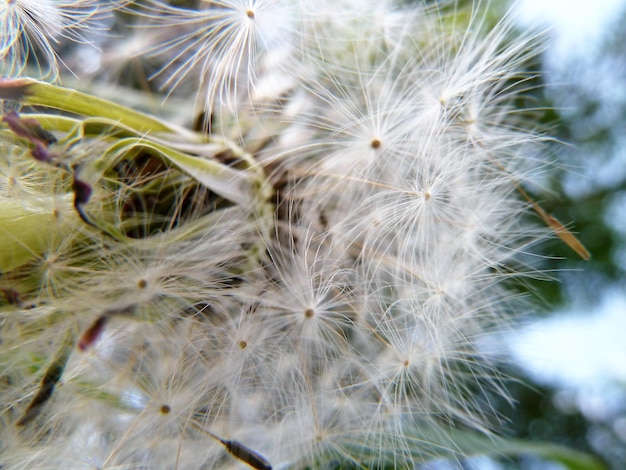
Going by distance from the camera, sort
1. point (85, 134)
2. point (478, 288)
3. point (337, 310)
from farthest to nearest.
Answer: point (478, 288)
point (337, 310)
point (85, 134)

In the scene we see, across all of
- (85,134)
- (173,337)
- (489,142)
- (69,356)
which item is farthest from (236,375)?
(489,142)

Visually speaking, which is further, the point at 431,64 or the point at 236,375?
the point at 431,64

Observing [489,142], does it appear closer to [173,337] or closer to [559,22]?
[559,22]

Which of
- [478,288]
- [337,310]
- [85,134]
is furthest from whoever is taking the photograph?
[478,288]

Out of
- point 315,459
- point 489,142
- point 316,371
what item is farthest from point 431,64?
point 315,459

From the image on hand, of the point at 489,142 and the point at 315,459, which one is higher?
the point at 489,142

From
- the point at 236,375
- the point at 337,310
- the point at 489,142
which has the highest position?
the point at 489,142

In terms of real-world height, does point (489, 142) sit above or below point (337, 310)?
above

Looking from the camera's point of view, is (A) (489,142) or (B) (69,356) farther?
(A) (489,142)

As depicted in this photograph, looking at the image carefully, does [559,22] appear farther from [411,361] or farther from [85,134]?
[85,134]
